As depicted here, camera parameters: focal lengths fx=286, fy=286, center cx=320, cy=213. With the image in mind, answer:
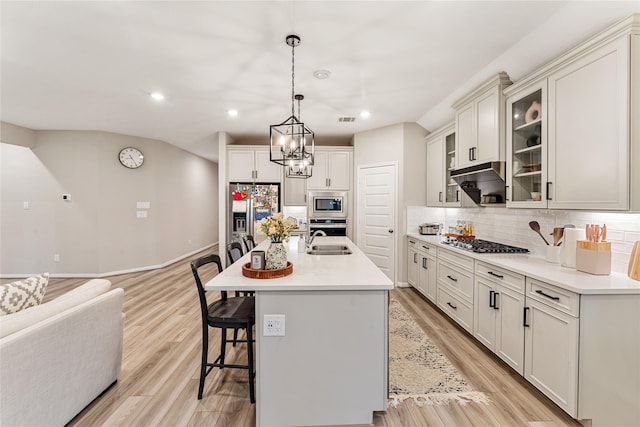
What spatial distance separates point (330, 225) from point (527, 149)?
3.32 metres

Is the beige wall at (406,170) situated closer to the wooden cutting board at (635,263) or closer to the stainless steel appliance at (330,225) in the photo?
the stainless steel appliance at (330,225)

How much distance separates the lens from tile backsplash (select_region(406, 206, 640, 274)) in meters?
2.03

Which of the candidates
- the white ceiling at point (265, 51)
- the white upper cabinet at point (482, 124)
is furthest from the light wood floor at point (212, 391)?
the white ceiling at point (265, 51)

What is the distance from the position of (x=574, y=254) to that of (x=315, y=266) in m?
1.96

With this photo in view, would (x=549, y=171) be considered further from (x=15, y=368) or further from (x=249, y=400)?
(x=15, y=368)

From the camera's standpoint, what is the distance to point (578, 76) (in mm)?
2012

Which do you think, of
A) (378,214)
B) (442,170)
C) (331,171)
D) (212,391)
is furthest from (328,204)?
(212,391)

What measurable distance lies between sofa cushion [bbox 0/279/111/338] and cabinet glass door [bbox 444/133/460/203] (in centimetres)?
398

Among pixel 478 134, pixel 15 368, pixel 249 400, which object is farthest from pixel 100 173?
pixel 478 134

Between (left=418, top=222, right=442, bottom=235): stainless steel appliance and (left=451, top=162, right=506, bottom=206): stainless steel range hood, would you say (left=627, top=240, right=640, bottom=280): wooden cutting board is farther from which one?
(left=418, top=222, right=442, bottom=235): stainless steel appliance

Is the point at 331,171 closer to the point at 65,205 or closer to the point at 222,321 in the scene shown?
the point at 222,321

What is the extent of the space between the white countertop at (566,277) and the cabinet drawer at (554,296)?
0.05m

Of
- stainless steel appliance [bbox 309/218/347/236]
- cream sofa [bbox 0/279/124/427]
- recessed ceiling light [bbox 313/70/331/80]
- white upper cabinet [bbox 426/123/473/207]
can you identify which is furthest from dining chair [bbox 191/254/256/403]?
stainless steel appliance [bbox 309/218/347/236]

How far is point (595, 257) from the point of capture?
1972 millimetres
